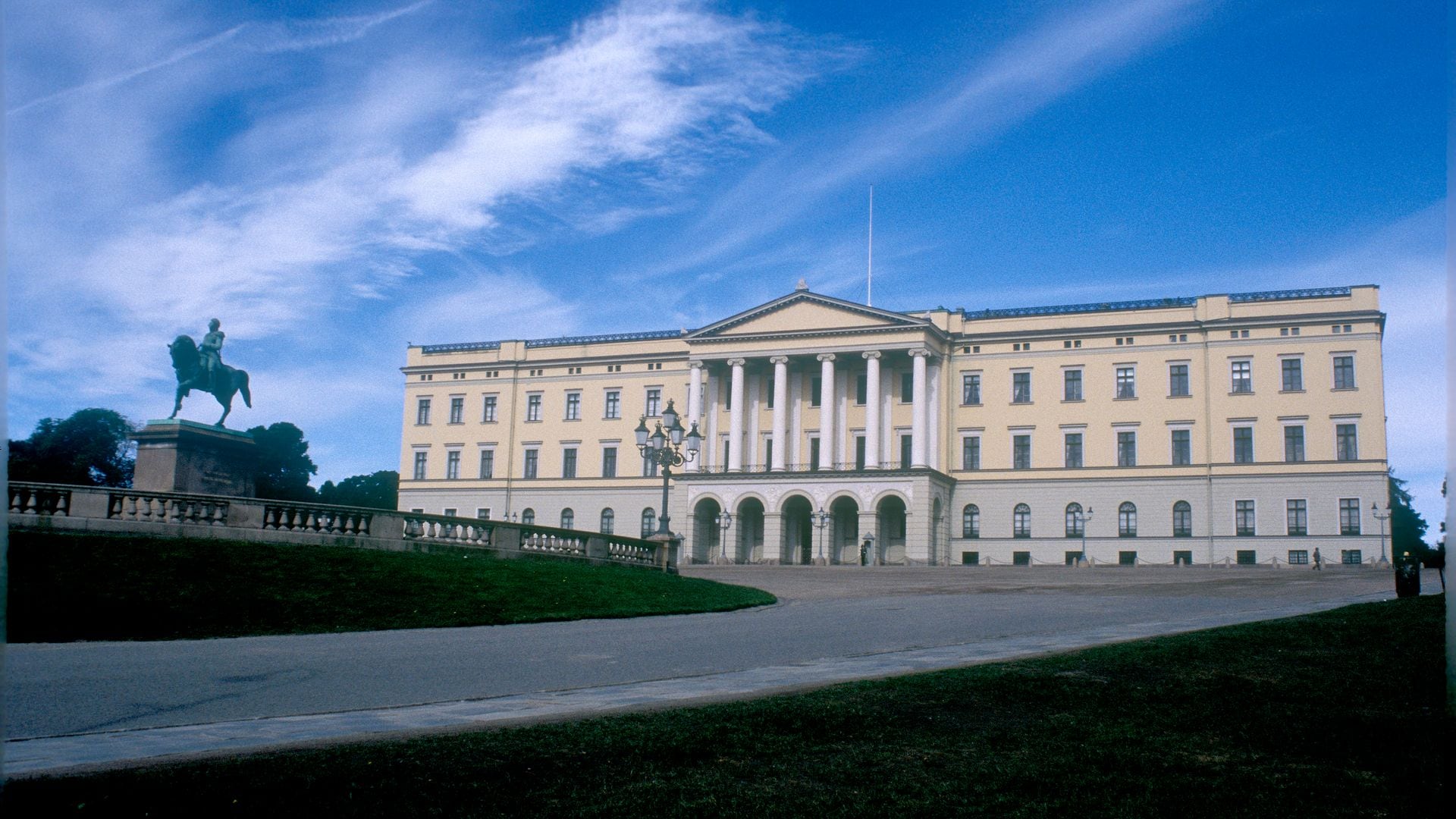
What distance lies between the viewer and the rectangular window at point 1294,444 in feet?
216

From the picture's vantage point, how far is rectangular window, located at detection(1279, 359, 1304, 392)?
6600cm

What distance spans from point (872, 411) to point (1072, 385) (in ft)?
39.4

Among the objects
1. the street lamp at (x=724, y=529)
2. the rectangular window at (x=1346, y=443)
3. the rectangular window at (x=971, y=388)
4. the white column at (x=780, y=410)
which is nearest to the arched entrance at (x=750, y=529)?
the street lamp at (x=724, y=529)

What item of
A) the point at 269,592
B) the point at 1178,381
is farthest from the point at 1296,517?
the point at 269,592

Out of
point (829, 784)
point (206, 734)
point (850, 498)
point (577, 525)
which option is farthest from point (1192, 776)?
point (577, 525)

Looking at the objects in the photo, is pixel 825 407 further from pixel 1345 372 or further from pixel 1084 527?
pixel 1345 372

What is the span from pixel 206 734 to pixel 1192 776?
6.71 m

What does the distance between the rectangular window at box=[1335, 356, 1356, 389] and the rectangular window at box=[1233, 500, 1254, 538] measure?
8.05 meters

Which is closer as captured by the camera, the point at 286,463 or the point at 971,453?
the point at 971,453

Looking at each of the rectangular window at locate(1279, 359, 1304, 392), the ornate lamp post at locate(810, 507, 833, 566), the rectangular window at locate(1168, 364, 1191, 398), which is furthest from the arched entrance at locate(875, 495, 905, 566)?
the rectangular window at locate(1279, 359, 1304, 392)

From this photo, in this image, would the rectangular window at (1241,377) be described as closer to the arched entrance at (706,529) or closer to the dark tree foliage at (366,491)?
the arched entrance at (706,529)

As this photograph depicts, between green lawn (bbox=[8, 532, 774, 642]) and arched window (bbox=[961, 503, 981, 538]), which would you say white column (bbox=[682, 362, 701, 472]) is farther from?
green lawn (bbox=[8, 532, 774, 642])

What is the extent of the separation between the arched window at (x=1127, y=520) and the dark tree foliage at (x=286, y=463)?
59.5 m

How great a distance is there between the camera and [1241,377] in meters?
67.2
